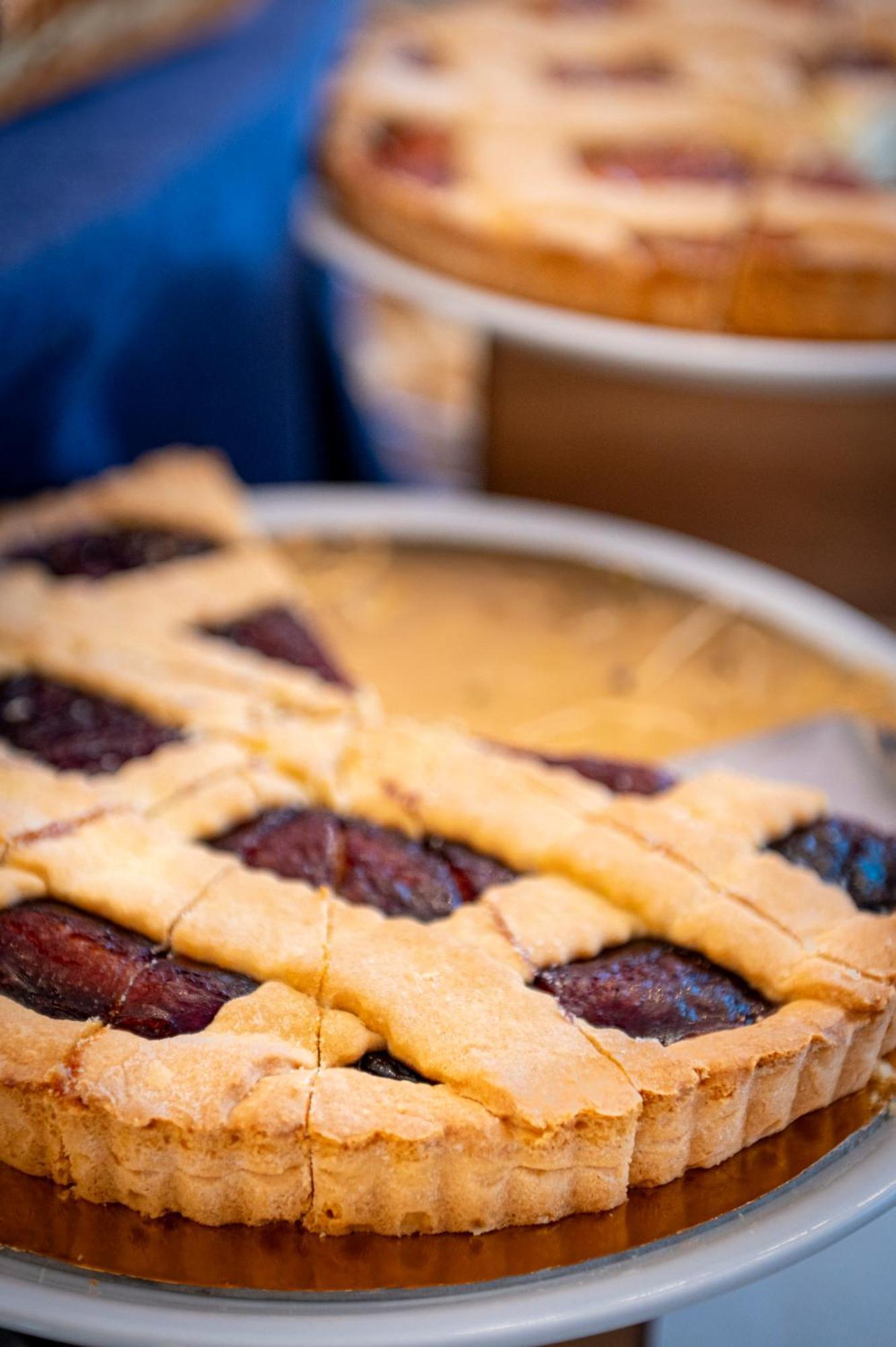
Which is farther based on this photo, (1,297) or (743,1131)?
(1,297)

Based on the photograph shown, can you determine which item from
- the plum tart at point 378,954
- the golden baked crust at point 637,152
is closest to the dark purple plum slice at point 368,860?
the plum tart at point 378,954

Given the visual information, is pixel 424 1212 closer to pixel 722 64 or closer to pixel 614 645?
pixel 614 645

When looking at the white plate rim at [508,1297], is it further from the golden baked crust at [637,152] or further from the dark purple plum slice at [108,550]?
the golden baked crust at [637,152]

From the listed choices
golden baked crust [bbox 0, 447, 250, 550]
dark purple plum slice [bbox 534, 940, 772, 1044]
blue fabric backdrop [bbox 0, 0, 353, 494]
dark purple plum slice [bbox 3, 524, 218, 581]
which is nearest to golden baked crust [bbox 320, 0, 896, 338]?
blue fabric backdrop [bbox 0, 0, 353, 494]

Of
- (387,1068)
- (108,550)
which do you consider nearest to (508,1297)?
(387,1068)

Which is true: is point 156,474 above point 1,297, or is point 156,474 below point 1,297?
below

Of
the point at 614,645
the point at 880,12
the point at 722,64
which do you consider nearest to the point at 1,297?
the point at 614,645

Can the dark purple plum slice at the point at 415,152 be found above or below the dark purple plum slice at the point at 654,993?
above
